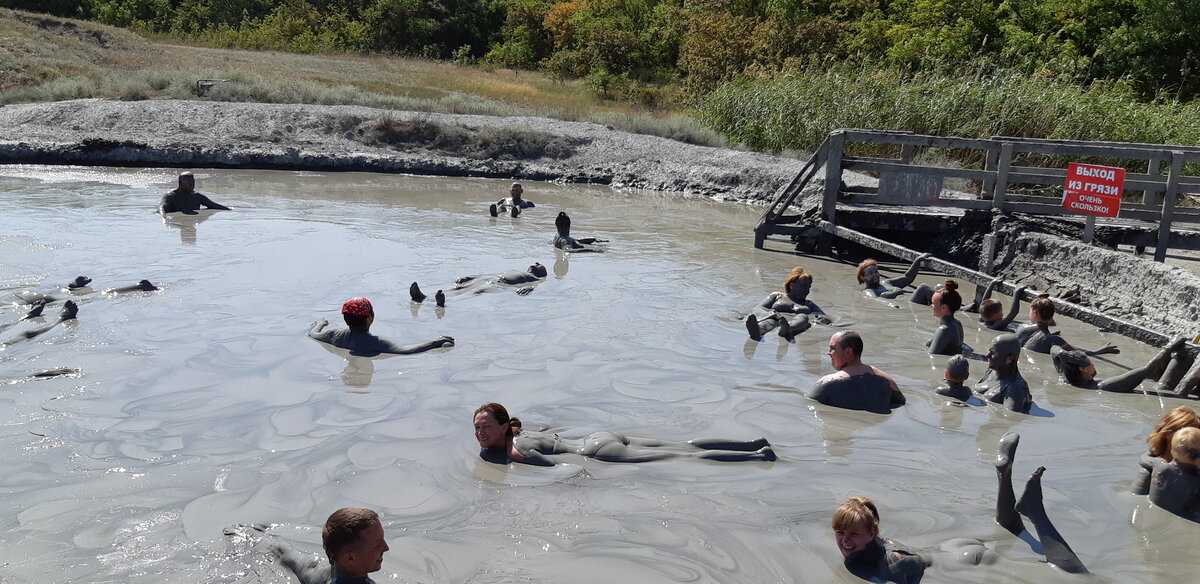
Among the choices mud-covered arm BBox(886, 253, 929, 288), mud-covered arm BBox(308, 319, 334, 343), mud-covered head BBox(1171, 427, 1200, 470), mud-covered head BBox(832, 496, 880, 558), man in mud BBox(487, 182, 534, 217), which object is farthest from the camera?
man in mud BBox(487, 182, 534, 217)

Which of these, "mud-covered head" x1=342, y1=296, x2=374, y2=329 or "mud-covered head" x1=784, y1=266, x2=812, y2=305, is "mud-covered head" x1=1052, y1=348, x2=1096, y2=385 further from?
"mud-covered head" x1=342, y1=296, x2=374, y2=329

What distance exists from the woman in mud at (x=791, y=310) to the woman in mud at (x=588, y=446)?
298 centimetres

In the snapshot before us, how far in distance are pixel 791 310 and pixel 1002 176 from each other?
14.2 feet

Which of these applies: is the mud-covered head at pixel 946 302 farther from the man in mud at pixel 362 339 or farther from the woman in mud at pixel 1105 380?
the man in mud at pixel 362 339

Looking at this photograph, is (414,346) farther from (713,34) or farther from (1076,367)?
(713,34)

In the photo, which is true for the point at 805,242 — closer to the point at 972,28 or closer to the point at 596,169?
the point at 596,169

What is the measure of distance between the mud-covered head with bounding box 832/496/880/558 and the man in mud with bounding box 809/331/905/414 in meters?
2.69

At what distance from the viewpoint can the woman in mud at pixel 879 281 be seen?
1157 centimetres

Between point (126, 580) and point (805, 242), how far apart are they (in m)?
11.4

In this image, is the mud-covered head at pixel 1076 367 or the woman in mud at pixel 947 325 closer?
the mud-covered head at pixel 1076 367

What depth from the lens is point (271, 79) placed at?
29.7 meters

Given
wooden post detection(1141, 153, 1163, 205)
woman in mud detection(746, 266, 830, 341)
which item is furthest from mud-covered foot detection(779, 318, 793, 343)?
wooden post detection(1141, 153, 1163, 205)

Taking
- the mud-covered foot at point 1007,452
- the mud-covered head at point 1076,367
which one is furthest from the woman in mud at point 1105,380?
the mud-covered foot at point 1007,452

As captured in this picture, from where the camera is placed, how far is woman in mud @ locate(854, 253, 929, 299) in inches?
455
